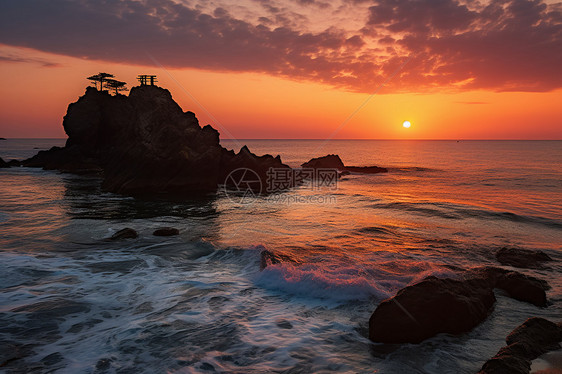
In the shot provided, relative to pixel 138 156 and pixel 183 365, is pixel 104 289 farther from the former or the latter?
pixel 138 156

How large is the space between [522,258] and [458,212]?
10.0 m

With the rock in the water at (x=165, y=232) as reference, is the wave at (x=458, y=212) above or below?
above

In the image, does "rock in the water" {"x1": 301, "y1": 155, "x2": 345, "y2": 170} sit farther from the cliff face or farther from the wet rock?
the wet rock

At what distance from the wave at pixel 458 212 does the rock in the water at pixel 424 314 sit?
13.8 metres

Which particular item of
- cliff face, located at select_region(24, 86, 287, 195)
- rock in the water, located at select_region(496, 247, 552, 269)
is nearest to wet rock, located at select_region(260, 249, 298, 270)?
rock in the water, located at select_region(496, 247, 552, 269)

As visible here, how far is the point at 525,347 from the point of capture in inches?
220

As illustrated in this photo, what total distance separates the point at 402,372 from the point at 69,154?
199 ft

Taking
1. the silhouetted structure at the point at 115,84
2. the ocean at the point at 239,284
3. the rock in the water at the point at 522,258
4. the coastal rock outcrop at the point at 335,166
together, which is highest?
the silhouetted structure at the point at 115,84

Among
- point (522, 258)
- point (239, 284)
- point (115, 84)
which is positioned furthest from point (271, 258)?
point (115, 84)

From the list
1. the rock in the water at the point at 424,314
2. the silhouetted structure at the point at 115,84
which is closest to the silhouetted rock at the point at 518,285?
the rock in the water at the point at 424,314

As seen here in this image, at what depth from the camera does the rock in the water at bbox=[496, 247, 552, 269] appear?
35.1 feet

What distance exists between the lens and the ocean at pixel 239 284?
588 cm

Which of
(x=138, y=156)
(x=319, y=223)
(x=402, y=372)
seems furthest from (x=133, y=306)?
(x=138, y=156)

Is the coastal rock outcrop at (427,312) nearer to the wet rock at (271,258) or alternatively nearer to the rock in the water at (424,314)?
the rock in the water at (424,314)
